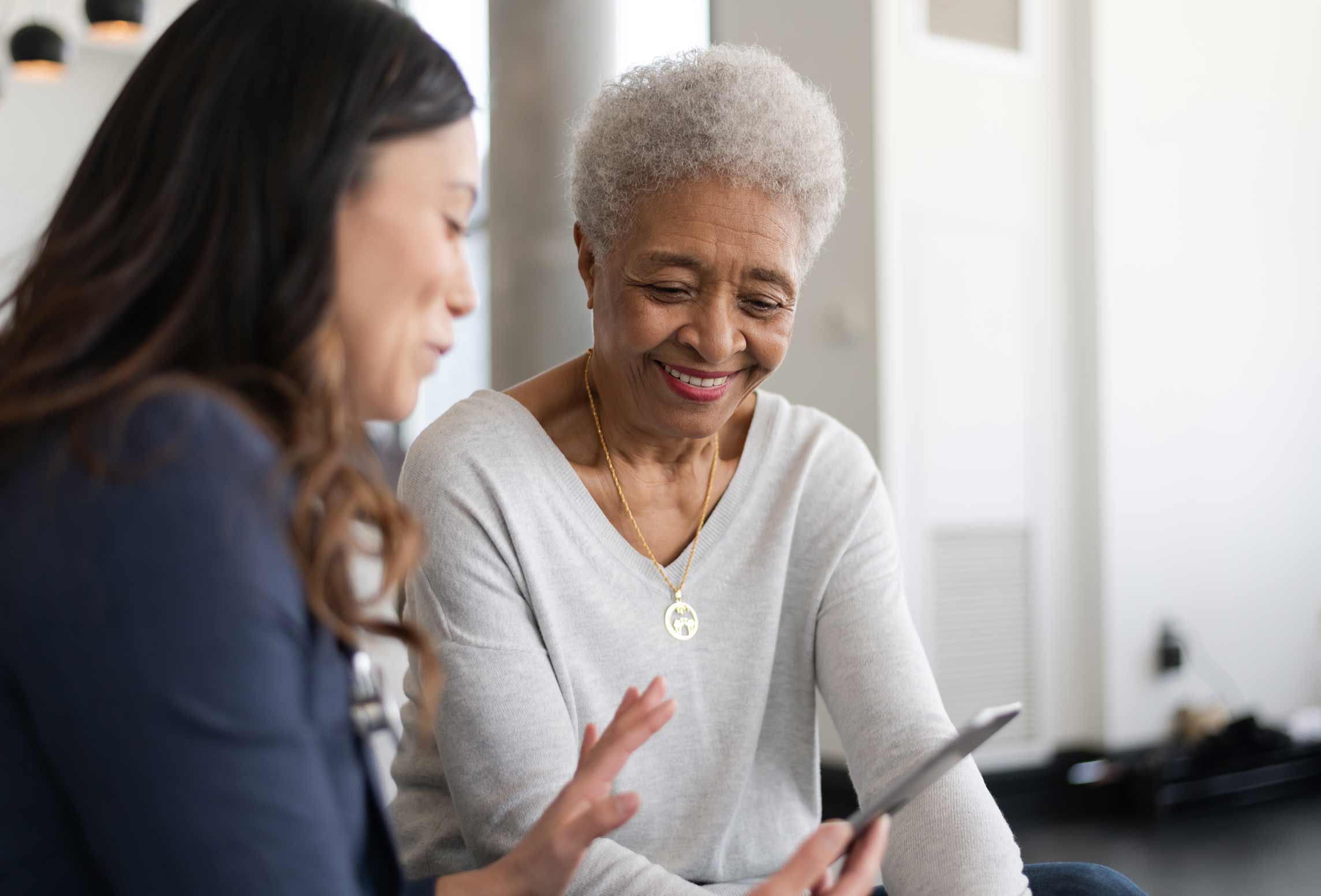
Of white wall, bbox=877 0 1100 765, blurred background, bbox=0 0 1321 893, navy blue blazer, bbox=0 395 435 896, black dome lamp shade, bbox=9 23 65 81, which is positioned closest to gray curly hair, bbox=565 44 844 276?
navy blue blazer, bbox=0 395 435 896

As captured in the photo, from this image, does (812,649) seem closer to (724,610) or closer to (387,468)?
(724,610)

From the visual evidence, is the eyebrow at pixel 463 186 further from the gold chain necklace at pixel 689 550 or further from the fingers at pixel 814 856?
the gold chain necklace at pixel 689 550

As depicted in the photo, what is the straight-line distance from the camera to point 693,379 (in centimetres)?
159

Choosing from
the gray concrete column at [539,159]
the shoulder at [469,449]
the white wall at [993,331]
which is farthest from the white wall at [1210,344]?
the shoulder at [469,449]

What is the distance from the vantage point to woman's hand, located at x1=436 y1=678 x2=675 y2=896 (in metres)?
1.03

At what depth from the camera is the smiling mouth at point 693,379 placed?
1.59 m

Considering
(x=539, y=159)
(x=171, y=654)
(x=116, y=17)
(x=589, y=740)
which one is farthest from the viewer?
(x=116, y=17)

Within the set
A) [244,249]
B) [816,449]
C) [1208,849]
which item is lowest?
[1208,849]

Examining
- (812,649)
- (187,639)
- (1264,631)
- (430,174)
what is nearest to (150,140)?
(430,174)

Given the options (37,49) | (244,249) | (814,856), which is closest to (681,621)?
(814,856)

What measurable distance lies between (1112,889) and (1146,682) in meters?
3.34

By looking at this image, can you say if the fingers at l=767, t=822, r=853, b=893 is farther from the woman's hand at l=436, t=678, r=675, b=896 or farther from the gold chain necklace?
the gold chain necklace

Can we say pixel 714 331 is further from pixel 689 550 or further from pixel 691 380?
pixel 689 550

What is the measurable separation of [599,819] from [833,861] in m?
0.19
